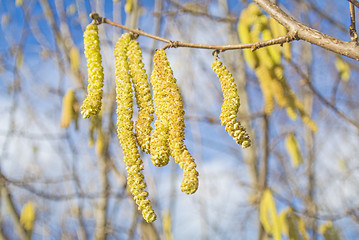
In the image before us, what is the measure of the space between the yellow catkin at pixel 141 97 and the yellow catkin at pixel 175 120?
3 centimetres

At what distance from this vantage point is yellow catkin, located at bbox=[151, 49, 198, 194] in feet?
2.12

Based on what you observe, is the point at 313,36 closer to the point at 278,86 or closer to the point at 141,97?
the point at 141,97

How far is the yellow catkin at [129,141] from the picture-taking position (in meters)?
0.67

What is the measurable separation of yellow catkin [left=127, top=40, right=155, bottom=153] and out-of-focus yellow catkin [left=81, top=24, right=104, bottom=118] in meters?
0.07

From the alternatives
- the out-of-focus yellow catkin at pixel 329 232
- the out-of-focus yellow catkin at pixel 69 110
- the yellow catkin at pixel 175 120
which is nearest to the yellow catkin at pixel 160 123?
the yellow catkin at pixel 175 120

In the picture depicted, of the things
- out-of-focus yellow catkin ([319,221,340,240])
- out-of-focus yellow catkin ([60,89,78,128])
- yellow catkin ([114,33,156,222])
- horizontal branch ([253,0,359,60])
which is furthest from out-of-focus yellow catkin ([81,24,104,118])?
out-of-focus yellow catkin ([319,221,340,240])

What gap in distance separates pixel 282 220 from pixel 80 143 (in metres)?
1.79

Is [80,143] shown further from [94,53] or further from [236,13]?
[94,53]

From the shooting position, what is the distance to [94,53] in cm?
77

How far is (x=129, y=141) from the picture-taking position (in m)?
0.70

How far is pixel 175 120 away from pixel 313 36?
342 mm

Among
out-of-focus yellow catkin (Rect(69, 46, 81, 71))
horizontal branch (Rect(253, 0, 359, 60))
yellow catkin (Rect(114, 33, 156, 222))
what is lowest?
yellow catkin (Rect(114, 33, 156, 222))

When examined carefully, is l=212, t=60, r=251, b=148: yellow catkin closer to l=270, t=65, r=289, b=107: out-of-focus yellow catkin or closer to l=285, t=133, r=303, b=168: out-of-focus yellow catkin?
l=270, t=65, r=289, b=107: out-of-focus yellow catkin

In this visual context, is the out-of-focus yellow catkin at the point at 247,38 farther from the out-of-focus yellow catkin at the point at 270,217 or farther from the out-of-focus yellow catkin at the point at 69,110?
the out-of-focus yellow catkin at the point at 69,110
